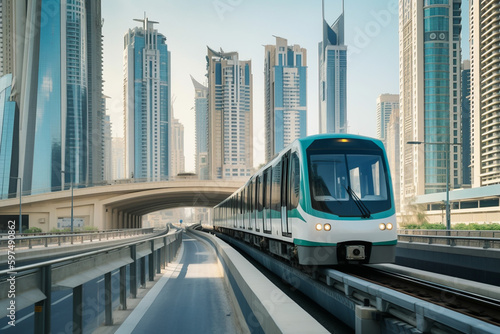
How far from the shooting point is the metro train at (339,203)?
11.8m

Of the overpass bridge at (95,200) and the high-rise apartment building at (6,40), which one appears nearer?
the overpass bridge at (95,200)

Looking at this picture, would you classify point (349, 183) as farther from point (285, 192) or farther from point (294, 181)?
point (285, 192)

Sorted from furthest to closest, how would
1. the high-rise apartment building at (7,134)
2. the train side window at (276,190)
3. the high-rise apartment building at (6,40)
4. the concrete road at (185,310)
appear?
the high-rise apartment building at (6,40), the high-rise apartment building at (7,134), the train side window at (276,190), the concrete road at (185,310)

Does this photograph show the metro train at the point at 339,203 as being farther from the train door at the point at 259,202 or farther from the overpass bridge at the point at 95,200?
the overpass bridge at the point at 95,200

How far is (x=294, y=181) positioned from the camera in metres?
13.4

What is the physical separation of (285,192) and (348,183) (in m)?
2.44

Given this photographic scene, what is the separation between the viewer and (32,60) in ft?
475

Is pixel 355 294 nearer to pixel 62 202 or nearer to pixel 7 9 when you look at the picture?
pixel 62 202

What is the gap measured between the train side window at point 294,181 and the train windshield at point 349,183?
57 cm

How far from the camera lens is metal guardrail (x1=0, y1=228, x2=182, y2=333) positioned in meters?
4.67

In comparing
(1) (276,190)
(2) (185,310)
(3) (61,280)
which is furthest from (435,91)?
(3) (61,280)

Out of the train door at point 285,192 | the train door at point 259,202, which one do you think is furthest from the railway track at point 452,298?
the train door at point 259,202

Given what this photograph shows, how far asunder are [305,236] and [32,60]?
150145 mm

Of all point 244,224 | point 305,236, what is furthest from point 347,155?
point 244,224
